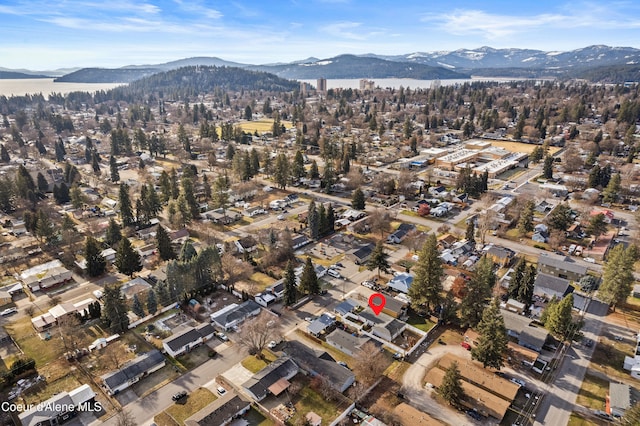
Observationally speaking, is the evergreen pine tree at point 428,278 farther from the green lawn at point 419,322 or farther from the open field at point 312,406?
the open field at point 312,406

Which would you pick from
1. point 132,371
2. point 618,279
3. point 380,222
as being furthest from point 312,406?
point 618,279

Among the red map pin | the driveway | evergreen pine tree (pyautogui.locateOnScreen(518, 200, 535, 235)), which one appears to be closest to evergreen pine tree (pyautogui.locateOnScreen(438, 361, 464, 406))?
the driveway

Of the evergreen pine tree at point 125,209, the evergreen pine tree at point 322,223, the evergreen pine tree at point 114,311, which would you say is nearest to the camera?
the evergreen pine tree at point 114,311

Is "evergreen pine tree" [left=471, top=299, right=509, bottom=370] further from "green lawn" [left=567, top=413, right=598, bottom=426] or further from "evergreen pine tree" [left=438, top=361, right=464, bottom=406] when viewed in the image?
"green lawn" [left=567, top=413, right=598, bottom=426]

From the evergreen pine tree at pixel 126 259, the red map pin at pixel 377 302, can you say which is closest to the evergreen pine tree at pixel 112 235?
the evergreen pine tree at pixel 126 259

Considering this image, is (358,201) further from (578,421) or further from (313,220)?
(578,421)

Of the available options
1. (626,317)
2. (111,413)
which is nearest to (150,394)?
(111,413)

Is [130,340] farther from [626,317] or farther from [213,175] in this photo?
[213,175]
